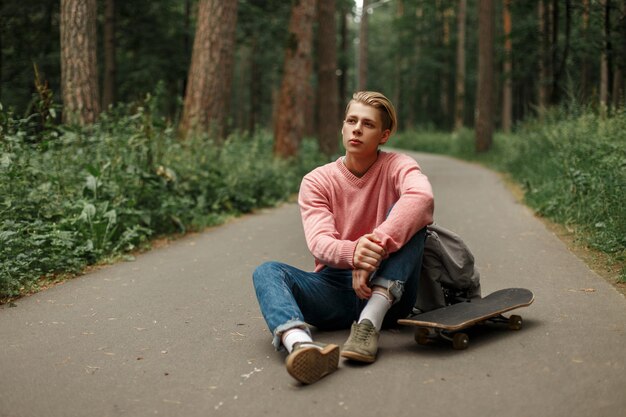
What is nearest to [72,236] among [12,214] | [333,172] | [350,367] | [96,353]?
[12,214]

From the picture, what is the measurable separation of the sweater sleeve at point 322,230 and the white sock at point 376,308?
240 mm

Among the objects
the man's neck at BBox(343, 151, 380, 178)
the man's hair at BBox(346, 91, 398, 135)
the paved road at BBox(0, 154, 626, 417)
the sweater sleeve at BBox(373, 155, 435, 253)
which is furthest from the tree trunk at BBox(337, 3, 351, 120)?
the sweater sleeve at BBox(373, 155, 435, 253)

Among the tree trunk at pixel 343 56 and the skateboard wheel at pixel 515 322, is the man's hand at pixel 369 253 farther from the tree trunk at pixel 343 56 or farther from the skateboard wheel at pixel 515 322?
the tree trunk at pixel 343 56

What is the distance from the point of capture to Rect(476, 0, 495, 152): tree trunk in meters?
25.2

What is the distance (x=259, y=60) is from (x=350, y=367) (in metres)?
34.0

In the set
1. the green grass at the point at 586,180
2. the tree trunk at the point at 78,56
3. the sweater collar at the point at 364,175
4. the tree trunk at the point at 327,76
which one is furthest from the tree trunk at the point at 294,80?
the sweater collar at the point at 364,175

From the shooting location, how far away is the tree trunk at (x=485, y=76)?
25250 mm

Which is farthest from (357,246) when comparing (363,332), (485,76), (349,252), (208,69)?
(485,76)

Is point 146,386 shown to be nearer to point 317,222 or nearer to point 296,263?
point 317,222

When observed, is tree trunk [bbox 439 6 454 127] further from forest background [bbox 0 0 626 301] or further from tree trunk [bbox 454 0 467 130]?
forest background [bbox 0 0 626 301]

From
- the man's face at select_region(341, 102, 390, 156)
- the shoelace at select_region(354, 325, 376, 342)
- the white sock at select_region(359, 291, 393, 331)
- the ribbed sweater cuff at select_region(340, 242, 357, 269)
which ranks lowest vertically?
the shoelace at select_region(354, 325, 376, 342)

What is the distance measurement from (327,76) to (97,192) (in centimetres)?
1320

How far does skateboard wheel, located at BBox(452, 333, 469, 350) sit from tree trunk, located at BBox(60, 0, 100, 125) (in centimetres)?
820

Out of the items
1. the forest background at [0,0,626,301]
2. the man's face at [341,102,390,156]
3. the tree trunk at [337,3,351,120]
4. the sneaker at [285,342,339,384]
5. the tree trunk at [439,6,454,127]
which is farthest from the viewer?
the tree trunk at [439,6,454,127]
